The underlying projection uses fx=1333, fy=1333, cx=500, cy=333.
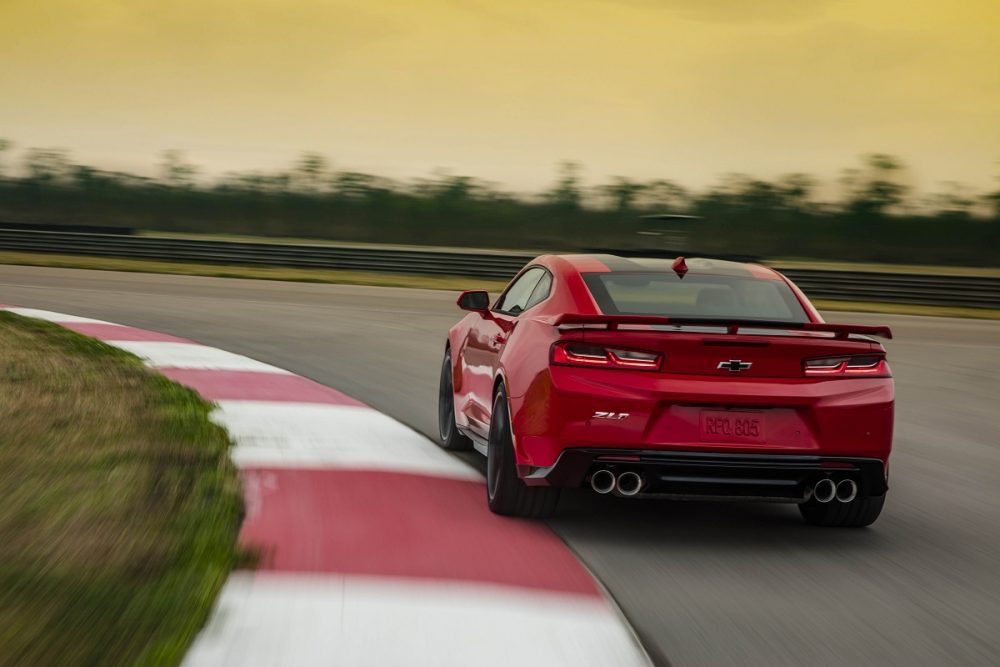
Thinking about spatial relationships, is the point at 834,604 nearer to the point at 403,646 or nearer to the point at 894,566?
the point at 894,566

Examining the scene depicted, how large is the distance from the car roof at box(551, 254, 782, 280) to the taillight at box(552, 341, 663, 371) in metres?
0.86

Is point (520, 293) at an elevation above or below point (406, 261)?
above

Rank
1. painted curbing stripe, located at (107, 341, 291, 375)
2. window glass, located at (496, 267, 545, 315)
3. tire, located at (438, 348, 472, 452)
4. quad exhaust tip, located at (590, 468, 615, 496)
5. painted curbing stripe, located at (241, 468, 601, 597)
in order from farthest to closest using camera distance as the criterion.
A: painted curbing stripe, located at (107, 341, 291, 375) → tire, located at (438, 348, 472, 452) → window glass, located at (496, 267, 545, 315) → quad exhaust tip, located at (590, 468, 615, 496) → painted curbing stripe, located at (241, 468, 601, 597)

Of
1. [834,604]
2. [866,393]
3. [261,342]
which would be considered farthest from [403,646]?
[261,342]

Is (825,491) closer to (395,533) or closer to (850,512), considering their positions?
(850,512)

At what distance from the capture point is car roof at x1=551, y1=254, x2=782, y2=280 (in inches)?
260

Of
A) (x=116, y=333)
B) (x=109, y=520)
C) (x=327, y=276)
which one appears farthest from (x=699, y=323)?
(x=327, y=276)

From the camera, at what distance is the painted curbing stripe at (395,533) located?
5.04 metres

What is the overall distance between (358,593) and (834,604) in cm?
173


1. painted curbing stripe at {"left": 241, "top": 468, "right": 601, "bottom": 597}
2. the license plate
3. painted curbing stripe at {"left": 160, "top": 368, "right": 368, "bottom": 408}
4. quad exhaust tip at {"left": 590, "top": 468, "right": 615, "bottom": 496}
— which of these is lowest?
painted curbing stripe at {"left": 160, "top": 368, "right": 368, "bottom": 408}

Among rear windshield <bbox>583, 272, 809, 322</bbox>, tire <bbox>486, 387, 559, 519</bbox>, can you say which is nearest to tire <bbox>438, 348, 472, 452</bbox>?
tire <bbox>486, 387, 559, 519</bbox>

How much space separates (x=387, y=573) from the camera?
195 inches

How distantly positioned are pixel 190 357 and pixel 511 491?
7173 mm

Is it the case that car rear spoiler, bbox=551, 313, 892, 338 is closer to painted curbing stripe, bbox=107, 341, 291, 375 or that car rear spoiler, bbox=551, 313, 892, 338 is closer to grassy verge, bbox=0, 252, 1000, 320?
painted curbing stripe, bbox=107, 341, 291, 375
